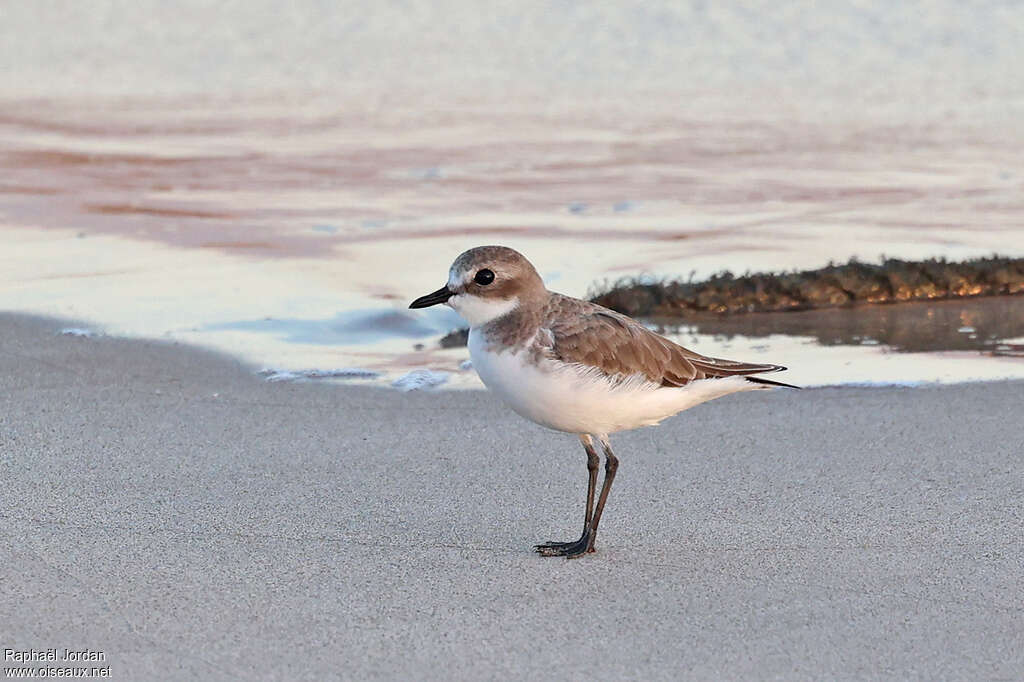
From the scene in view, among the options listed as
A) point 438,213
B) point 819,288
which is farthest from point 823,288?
point 438,213

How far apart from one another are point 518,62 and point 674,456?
33.4ft

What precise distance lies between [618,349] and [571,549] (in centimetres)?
62

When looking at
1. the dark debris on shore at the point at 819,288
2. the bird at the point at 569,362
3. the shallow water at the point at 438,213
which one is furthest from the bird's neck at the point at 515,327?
the dark debris on shore at the point at 819,288

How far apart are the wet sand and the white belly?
0.40m

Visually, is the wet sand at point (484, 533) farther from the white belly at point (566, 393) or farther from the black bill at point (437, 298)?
the black bill at point (437, 298)

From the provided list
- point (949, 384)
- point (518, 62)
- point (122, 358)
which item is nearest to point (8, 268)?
point (122, 358)

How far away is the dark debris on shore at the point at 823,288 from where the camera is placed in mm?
7531

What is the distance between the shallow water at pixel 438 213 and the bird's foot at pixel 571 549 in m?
1.94

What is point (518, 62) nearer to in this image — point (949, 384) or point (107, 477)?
point (949, 384)

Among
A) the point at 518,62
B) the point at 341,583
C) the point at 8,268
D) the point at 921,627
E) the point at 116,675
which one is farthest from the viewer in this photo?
the point at 518,62

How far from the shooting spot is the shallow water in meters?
7.05

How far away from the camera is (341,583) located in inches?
155

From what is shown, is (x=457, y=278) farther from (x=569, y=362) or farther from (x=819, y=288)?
(x=819, y=288)

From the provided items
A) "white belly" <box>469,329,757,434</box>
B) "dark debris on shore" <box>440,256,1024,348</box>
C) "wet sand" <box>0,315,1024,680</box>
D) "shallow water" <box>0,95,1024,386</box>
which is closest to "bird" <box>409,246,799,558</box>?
"white belly" <box>469,329,757,434</box>
